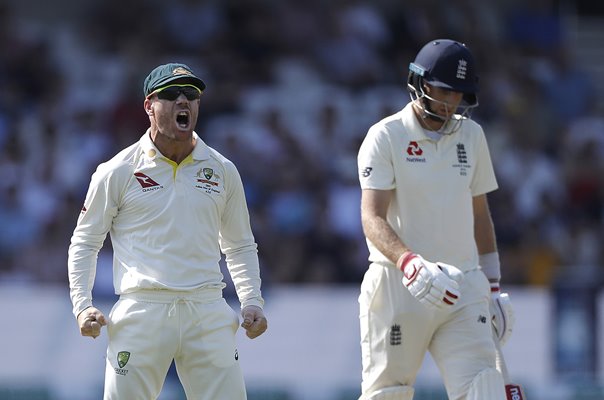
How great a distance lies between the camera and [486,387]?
223 inches

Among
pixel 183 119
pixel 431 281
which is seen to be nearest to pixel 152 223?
pixel 183 119

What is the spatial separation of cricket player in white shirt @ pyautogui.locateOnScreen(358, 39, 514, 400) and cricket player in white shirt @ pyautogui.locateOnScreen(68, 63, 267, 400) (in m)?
0.75

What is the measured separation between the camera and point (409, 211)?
5871 millimetres

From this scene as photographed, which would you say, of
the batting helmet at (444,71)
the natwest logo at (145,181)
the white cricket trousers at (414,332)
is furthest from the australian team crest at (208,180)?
the batting helmet at (444,71)

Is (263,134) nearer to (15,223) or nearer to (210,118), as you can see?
(210,118)

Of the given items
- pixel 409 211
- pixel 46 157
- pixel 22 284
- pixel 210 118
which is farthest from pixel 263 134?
pixel 409 211

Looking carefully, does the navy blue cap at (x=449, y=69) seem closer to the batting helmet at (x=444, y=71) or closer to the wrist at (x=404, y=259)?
the batting helmet at (x=444, y=71)

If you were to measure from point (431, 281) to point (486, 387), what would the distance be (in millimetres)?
580

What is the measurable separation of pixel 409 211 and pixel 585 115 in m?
7.52

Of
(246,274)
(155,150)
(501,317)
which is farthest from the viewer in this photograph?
(501,317)

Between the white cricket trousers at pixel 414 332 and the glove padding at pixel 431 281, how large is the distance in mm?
310

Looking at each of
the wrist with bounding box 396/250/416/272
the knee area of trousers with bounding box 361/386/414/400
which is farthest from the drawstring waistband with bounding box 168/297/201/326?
the knee area of trousers with bounding box 361/386/414/400

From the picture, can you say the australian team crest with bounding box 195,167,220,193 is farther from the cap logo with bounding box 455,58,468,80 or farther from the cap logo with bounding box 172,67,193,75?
the cap logo with bounding box 455,58,468,80

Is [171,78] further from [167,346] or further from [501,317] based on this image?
[501,317]
